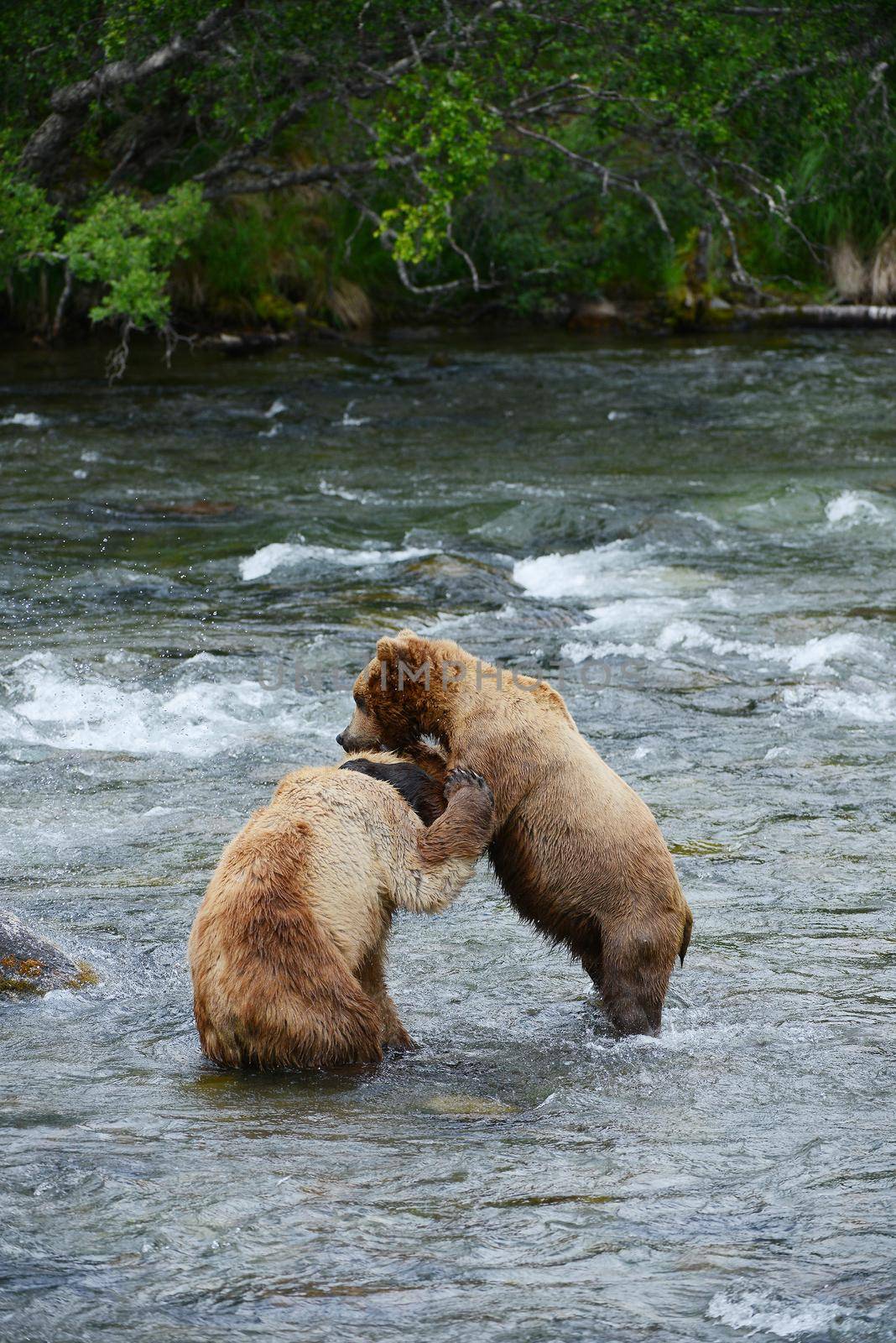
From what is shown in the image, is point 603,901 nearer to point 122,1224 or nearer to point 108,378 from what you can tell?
point 122,1224

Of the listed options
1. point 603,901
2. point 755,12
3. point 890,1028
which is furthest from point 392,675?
point 755,12

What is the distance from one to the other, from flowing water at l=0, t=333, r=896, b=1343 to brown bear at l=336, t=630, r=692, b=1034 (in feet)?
0.89

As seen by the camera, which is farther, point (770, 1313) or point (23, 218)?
point (23, 218)

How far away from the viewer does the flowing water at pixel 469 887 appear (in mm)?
3369

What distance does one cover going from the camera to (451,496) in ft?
49.0

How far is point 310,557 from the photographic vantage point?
41.8ft

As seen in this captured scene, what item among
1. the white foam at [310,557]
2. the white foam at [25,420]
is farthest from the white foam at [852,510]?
the white foam at [25,420]

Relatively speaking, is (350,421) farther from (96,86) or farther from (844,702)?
(844,702)

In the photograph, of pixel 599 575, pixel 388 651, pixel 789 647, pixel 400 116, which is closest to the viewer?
pixel 388 651

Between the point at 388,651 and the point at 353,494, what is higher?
the point at 388,651

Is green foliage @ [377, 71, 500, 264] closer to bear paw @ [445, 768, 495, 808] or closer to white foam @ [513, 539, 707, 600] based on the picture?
white foam @ [513, 539, 707, 600]

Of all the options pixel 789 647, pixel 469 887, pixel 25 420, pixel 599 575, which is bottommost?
pixel 469 887

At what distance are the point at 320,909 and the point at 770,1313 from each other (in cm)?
190

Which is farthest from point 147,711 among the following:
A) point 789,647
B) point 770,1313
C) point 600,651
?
point 770,1313
